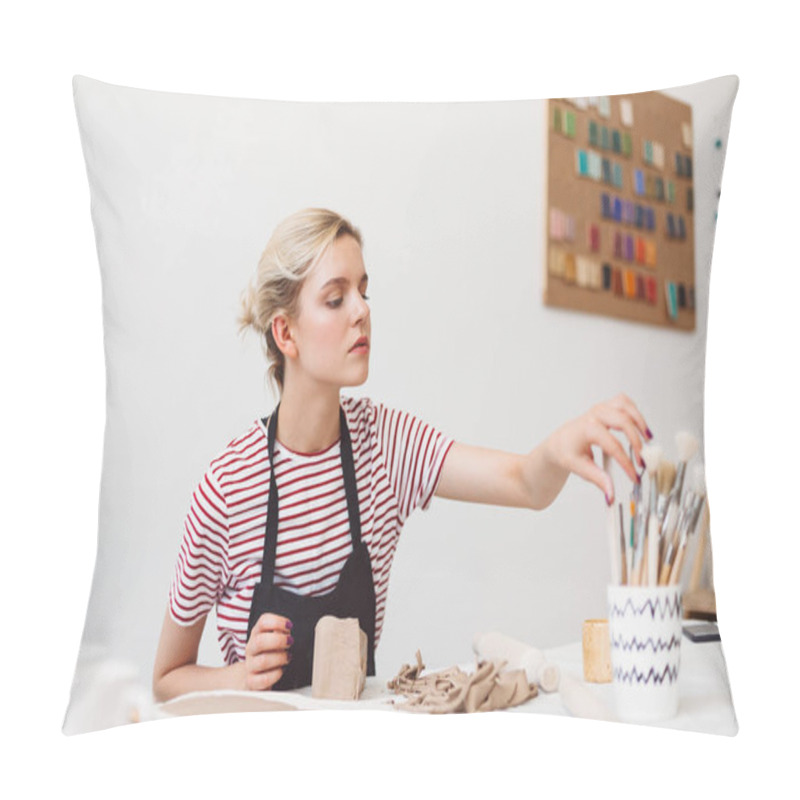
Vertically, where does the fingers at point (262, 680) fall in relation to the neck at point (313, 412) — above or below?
below

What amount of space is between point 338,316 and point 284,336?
0.26 ft

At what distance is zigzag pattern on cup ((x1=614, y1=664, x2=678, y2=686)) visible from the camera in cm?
132

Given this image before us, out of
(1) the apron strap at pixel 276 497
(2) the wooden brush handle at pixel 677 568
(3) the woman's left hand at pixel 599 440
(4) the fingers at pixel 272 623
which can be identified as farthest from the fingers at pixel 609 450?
(4) the fingers at pixel 272 623

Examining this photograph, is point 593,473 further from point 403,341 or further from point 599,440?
point 403,341

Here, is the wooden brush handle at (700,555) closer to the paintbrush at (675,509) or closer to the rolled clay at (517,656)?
the paintbrush at (675,509)

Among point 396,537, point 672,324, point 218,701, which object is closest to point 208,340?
point 396,537

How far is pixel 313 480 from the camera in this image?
4.50 ft

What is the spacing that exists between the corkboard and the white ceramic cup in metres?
0.37

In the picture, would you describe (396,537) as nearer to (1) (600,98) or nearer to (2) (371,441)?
(2) (371,441)

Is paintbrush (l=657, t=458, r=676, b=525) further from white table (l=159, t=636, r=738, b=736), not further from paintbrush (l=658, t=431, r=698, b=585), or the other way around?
white table (l=159, t=636, r=738, b=736)

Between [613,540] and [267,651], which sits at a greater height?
[613,540]

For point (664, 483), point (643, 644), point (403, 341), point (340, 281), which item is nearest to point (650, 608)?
point (643, 644)

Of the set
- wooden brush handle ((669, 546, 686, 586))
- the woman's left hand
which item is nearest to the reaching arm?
the woman's left hand

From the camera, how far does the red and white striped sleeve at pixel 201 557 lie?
1.37 metres
